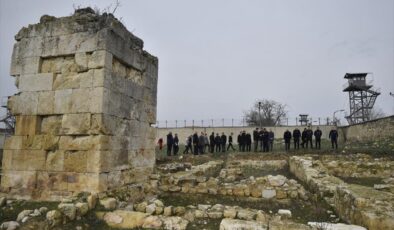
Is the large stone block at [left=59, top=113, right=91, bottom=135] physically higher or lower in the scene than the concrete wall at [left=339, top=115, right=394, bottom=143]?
lower

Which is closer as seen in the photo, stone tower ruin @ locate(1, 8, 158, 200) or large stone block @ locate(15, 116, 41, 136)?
stone tower ruin @ locate(1, 8, 158, 200)

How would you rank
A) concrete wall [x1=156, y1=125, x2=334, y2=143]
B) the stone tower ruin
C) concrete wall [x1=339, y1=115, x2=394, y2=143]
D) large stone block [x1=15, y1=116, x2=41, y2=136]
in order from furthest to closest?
1. concrete wall [x1=156, y1=125, x2=334, y2=143]
2. concrete wall [x1=339, y1=115, x2=394, y2=143]
3. large stone block [x1=15, y1=116, x2=41, y2=136]
4. the stone tower ruin

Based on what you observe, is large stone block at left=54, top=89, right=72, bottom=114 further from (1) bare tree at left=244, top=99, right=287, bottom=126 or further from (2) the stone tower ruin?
(1) bare tree at left=244, top=99, right=287, bottom=126

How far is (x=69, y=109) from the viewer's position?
5.50 meters

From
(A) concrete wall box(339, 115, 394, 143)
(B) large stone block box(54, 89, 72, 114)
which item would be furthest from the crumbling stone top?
(A) concrete wall box(339, 115, 394, 143)

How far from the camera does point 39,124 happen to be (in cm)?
570

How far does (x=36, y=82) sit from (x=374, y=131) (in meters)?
23.5

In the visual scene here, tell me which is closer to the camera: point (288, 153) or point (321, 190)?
point (321, 190)

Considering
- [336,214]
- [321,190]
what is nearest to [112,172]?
[336,214]

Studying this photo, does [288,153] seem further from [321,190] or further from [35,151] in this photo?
[35,151]

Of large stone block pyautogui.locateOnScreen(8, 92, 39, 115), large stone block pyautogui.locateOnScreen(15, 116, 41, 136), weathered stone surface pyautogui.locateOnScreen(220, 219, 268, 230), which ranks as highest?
large stone block pyautogui.locateOnScreen(8, 92, 39, 115)

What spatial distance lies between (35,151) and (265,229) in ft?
14.4

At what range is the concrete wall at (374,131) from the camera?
19781mm

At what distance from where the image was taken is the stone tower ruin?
531 centimetres
